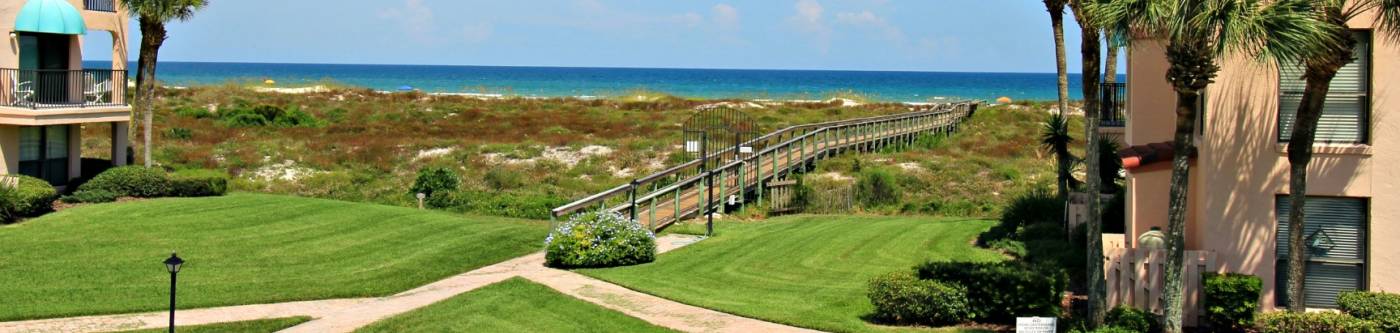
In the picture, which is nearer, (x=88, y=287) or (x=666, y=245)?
(x=88, y=287)

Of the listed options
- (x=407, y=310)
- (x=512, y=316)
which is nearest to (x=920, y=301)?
(x=512, y=316)

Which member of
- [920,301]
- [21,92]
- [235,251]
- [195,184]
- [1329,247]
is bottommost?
[235,251]

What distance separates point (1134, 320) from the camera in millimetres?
13547

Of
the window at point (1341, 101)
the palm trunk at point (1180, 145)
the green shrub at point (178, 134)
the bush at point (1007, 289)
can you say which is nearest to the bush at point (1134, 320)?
the palm trunk at point (1180, 145)

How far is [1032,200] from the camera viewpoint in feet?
80.1

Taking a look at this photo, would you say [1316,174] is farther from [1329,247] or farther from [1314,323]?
[1314,323]

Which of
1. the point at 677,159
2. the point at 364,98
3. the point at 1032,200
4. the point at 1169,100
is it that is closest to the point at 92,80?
the point at 677,159

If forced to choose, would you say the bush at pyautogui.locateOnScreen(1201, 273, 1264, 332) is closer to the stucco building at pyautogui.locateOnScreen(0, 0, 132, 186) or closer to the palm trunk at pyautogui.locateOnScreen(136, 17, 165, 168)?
the stucco building at pyautogui.locateOnScreen(0, 0, 132, 186)

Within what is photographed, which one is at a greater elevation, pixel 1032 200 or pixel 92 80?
pixel 92 80

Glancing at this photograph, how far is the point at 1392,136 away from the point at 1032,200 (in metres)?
10.8

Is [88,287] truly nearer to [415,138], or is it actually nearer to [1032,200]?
[1032,200]

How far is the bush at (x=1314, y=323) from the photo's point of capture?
12961 mm

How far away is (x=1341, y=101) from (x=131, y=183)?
80.6 feet

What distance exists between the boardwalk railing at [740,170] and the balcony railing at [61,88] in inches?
475
